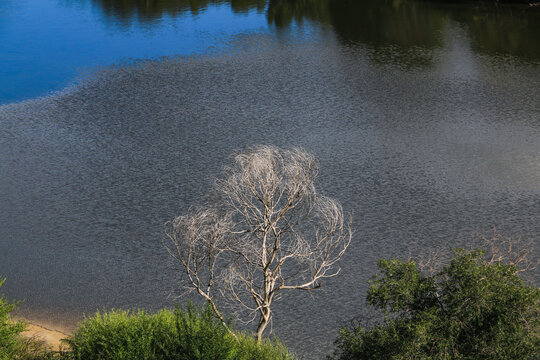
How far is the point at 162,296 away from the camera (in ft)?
58.2

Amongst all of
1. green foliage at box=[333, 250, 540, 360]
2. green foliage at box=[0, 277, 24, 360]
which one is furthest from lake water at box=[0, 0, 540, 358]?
green foliage at box=[333, 250, 540, 360]

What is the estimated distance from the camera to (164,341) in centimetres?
1354

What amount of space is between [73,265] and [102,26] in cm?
2803

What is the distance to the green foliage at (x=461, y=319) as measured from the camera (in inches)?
464

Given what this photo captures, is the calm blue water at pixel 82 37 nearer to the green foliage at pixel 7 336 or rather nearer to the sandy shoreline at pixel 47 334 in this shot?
the sandy shoreline at pixel 47 334

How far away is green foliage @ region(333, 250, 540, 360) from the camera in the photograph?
1179 cm

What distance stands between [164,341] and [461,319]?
18.3 feet

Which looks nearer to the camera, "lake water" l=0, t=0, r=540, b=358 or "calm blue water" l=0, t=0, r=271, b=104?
"lake water" l=0, t=0, r=540, b=358

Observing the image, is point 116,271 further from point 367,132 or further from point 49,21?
point 49,21

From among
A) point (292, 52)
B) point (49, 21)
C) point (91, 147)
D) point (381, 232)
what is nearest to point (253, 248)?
point (381, 232)

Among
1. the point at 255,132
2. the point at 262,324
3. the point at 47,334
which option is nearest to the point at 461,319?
the point at 262,324

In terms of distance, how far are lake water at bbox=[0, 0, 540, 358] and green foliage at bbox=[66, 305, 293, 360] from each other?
9.23 feet

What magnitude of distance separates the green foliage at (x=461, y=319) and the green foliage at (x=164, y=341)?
2.13 metres

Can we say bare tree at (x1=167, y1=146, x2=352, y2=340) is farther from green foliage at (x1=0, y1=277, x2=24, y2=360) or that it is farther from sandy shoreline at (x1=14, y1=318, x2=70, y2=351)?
green foliage at (x1=0, y1=277, x2=24, y2=360)
